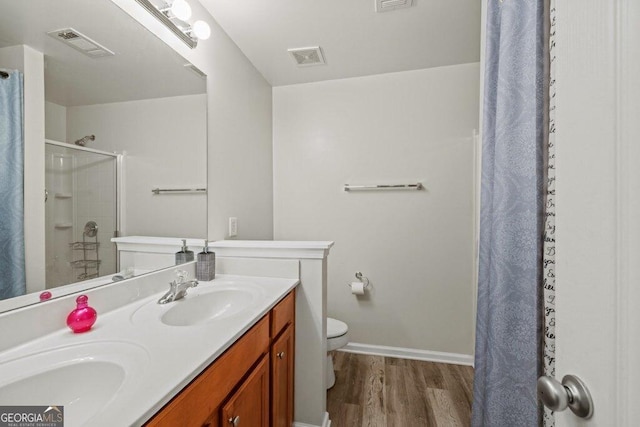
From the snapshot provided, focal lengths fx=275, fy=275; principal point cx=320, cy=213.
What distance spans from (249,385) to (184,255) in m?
0.76

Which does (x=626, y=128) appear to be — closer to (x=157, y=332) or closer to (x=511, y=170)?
(x=511, y=170)

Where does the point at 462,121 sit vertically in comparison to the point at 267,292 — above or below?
above

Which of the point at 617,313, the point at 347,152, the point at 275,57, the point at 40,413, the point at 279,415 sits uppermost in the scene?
the point at 275,57

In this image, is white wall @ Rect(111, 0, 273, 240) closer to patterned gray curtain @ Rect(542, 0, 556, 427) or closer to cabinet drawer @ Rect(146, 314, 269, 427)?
cabinet drawer @ Rect(146, 314, 269, 427)

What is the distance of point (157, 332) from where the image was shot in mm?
841

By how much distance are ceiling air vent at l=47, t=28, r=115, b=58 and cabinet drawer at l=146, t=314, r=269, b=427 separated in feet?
3.72

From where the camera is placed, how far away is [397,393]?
1.83 metres

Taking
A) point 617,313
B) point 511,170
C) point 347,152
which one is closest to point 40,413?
point 617,313

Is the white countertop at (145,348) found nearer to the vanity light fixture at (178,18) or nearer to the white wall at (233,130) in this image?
the white wall at (233,130)

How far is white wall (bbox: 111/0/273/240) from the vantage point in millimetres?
1606

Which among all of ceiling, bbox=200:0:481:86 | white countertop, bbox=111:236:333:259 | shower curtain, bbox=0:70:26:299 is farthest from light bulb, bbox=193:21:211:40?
white countertop, bbox=111:236:333:259

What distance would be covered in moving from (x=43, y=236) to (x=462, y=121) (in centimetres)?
A: 251

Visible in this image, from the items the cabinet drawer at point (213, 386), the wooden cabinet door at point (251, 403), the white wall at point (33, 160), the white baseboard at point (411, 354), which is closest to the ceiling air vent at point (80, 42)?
the white wall at point (33, 160)

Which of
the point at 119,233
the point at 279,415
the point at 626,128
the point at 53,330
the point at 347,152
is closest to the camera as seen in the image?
the point at 626,128
